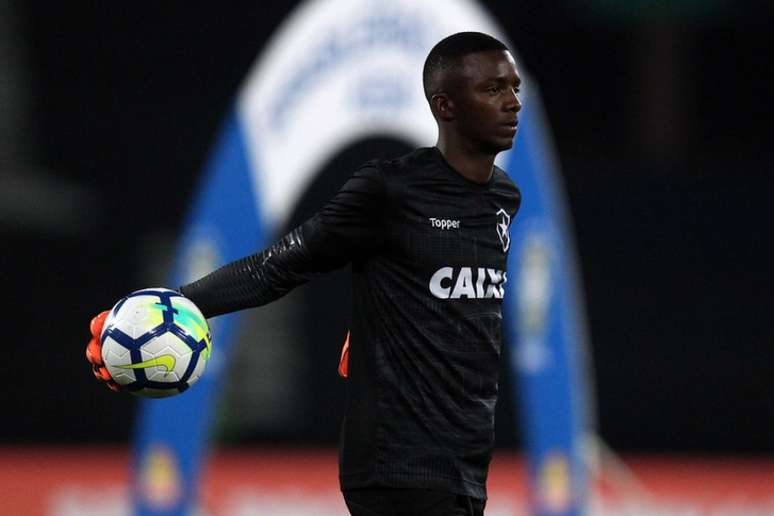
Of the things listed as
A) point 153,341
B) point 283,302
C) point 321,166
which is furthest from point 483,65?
point 283,302

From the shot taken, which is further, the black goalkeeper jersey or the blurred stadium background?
the blurred stadium background

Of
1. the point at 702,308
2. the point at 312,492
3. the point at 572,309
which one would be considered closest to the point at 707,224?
the point at 702,308

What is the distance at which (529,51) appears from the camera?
14.4 meters

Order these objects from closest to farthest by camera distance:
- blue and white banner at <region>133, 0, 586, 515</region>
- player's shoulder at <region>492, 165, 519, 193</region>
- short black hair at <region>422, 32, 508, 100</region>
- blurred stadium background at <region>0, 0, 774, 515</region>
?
short black hair at <region>422, 32, 508, 100</region>, player's shoulder at <region>492, 165, 519, 193</region>, blue and white banner at <region>133, 0, 586, 515</region>, blurred stadium background at <region>0, 0, 774, 515</region>

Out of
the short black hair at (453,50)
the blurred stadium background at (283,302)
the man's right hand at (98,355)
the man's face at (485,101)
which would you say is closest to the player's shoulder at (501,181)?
the man's face at (485,101)

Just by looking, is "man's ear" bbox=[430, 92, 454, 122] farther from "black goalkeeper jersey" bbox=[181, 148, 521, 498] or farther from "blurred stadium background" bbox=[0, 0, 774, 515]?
"blurred stadium background" bbox=[0, 0, 774, 515]

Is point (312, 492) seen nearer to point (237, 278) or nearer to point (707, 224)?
point (707, 224)

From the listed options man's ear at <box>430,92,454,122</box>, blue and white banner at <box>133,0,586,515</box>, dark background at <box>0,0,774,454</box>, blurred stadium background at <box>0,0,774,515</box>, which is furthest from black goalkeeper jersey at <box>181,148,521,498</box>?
dark background at <box>0,0,774,454</box>

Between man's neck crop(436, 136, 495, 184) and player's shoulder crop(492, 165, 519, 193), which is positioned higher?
man's neck crop(436, 136, 495, 184)

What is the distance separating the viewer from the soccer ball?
3.97 m

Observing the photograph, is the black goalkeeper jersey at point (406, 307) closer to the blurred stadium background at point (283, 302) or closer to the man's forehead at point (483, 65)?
the man's forehead at point (483, 65)

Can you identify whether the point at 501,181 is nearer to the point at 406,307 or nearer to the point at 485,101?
the point at 485,101

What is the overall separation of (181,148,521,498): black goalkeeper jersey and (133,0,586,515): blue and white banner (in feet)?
7.69

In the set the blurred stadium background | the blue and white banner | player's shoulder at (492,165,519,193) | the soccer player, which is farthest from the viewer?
the blurred stadium background
